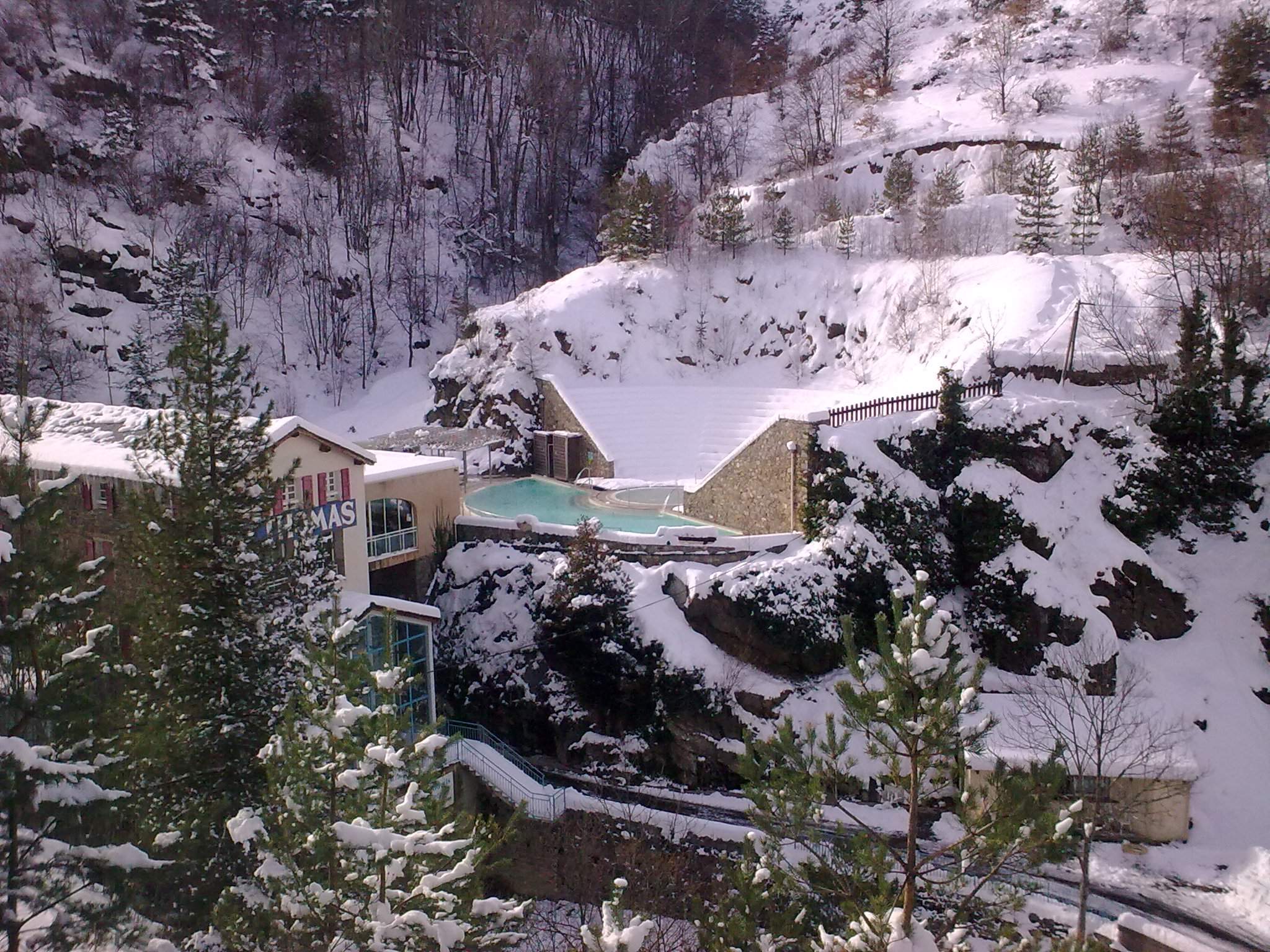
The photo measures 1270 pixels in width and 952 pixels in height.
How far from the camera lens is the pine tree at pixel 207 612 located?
832 centimetres

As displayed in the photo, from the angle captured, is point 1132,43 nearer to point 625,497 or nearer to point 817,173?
point 817,173

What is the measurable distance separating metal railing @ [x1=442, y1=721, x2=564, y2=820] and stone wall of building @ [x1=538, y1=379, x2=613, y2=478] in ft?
28.5

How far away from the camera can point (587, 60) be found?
45.1 metres

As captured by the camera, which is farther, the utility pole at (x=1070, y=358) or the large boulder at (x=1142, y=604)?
the utility pole at (x=1070, y=358)

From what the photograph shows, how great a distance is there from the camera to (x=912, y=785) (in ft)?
22.1

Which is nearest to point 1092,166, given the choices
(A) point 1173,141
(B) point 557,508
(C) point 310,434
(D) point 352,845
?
(A) point 1173,141

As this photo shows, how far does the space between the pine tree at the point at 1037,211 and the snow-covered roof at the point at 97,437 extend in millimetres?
19250

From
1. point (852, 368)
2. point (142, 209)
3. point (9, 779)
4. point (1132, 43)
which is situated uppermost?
point (1132, 43)

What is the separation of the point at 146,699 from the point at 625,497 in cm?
1316

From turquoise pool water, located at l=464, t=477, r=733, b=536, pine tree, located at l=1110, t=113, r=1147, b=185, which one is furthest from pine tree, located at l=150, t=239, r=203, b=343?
pine tree, located at l=1110, t=113, r=1147, b=185

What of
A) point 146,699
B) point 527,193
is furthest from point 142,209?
point 146,699

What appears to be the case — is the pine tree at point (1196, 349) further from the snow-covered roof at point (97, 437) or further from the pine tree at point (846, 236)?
the snow-covered roof at point (97, 437)

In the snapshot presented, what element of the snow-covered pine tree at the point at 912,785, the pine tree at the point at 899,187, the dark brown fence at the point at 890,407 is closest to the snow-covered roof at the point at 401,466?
the dark brown fence at the point at 890,407

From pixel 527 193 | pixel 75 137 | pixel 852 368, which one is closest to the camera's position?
pixel 852 368
